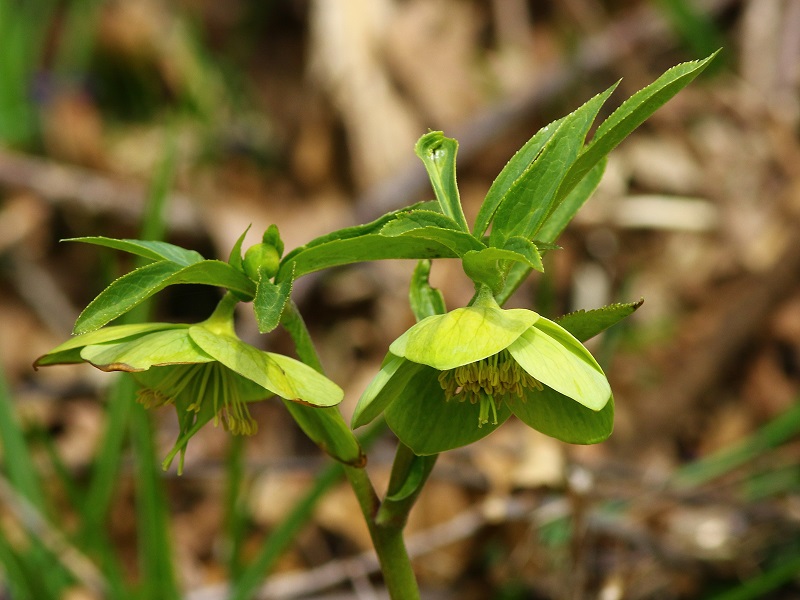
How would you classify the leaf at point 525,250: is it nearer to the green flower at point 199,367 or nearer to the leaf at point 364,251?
the leaf at point 364,251

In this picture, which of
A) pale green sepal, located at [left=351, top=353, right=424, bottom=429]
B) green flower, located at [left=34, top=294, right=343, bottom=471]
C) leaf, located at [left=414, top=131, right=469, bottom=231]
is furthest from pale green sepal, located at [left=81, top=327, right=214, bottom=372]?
leaf, located at [left=414, top=131, right=469, bottom=231]

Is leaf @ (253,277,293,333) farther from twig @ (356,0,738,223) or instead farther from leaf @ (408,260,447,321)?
twig @ (356,0,738,223)

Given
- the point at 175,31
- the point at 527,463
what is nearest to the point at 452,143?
the point at 527,463

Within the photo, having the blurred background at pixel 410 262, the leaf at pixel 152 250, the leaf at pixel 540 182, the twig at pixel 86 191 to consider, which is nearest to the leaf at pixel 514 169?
the leaf at pixel 540 182

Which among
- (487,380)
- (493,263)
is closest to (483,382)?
(487,380)

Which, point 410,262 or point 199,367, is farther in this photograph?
point 410,262

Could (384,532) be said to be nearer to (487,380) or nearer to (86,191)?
(487,380)
